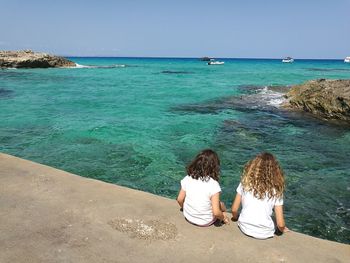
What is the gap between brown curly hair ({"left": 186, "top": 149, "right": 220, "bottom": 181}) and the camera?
202 inches

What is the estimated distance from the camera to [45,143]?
13227 millimetres

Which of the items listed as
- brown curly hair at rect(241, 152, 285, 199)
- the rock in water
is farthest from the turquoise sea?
brown curly hair at rect(241, 152, 285, 199)

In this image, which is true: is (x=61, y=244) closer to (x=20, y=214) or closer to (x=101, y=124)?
(x=20, y=214)

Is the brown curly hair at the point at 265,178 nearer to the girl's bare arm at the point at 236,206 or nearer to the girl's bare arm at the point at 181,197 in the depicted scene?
the girl's bare arm at the point at 236,206

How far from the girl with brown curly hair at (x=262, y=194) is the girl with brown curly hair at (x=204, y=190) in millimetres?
420

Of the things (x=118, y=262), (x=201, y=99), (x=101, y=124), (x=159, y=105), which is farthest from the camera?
(x=201, y=99)

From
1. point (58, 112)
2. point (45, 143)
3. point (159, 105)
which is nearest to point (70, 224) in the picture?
point (45, 143)

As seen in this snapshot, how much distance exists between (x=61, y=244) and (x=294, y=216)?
510 centimetres

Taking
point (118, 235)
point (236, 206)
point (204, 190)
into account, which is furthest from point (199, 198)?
point (118, 235)

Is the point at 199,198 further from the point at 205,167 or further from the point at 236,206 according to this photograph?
the point at 236,206

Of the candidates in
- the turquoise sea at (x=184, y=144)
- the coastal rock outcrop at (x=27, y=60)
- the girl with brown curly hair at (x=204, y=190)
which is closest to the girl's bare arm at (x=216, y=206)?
the girl with brown curly hair at (x=204, y=190)

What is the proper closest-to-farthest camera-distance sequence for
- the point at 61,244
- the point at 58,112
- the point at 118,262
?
the point at 118,262 < the point at 61,244 < the point at 58,112

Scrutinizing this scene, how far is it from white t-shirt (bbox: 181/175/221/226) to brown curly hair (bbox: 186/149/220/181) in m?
0.06

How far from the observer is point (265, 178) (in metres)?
4.91
